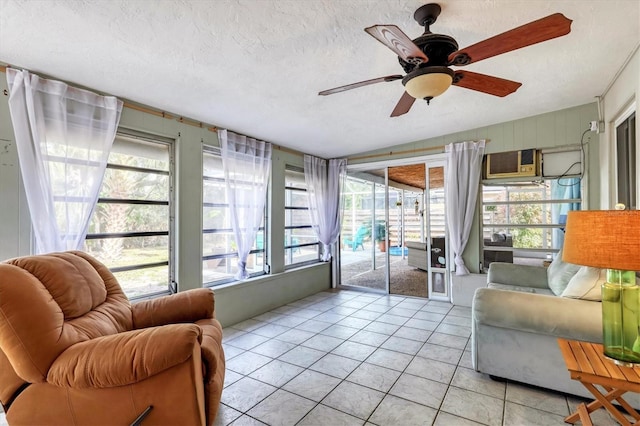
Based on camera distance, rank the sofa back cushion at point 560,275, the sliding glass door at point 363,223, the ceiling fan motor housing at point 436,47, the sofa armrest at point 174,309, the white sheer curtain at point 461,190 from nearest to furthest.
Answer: the ceiling fan motor housing at point 436,47
the sofa armrest at point 174,309
the sofa back cushion at point 560,275
the white sheer curtain at point 461,190
the sliding glass door at point 363,223

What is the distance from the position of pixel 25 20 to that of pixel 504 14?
8.90 feet

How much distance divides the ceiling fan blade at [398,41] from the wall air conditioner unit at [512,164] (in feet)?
9.78

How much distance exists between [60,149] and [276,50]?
177 centimetres

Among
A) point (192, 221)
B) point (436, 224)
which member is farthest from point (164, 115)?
point (436, 224)

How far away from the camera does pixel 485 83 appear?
6.36 feet

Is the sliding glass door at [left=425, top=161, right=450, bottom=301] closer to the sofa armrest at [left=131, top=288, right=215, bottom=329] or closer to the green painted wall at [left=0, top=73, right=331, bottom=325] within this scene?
the green painted wall at [left=0, top=73, right=331, bottom=325]

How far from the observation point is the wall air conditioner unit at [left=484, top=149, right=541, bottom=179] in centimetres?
384

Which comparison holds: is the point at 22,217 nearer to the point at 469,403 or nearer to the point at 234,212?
the point at 234,212

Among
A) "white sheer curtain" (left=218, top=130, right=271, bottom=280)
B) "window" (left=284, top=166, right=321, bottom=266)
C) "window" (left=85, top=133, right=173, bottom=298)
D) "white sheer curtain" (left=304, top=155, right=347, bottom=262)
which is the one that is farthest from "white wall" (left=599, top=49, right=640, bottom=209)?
"window" (left=85, top=133, right=173, bottom=298)

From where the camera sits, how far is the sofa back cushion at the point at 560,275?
2602mm

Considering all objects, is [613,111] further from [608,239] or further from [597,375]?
[597,375]

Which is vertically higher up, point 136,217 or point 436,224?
point 136,217

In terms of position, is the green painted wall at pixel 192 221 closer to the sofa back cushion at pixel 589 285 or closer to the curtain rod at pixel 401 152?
the curtain rod at pixel 401 152

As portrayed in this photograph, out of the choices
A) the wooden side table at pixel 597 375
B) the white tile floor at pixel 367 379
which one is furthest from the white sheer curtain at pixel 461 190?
the wooden side table at pixel 597 375
